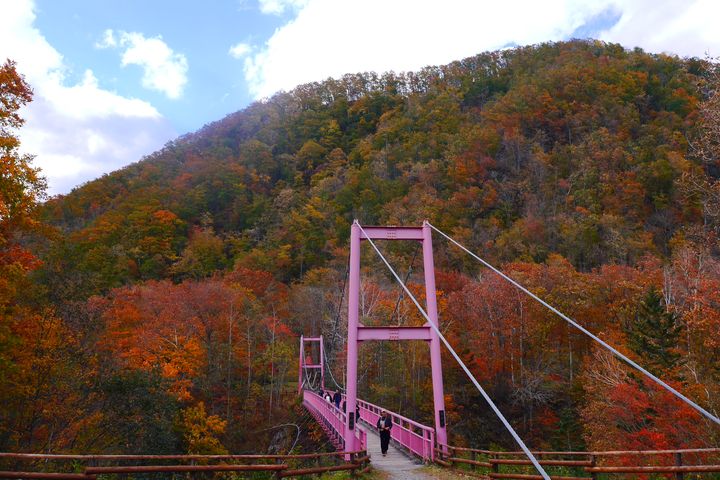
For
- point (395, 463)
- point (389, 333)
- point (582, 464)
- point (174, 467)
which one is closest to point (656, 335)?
point (389, 333)

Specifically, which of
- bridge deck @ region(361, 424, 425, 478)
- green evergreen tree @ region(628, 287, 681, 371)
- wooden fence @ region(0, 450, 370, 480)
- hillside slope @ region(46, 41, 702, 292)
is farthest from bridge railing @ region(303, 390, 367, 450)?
hillside slope @ region(46, 41, 702, 292)

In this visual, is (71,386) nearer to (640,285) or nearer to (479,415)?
(479,415)

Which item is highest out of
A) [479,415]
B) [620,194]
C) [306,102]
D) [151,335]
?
[306,102]

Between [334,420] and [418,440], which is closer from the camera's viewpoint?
[418,440]

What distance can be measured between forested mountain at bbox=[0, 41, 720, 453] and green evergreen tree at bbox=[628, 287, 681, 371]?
4.4 inches

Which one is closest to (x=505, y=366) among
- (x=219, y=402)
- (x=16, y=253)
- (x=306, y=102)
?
(x=219, y=402)

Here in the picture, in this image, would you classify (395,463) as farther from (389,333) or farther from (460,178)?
(460,178)

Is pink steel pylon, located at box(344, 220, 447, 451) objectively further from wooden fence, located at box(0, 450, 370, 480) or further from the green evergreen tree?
the green evergreen tree

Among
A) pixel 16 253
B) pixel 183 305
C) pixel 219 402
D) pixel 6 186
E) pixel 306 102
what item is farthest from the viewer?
pixel 306 102

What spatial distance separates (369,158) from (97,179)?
33.9 metres

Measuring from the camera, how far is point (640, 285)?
85.6 feet

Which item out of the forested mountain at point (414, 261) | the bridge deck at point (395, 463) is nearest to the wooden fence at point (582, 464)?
the bridge deck at point (395, 463)

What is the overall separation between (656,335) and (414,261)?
70.2 feet

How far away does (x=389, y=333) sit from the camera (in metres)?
11.4
